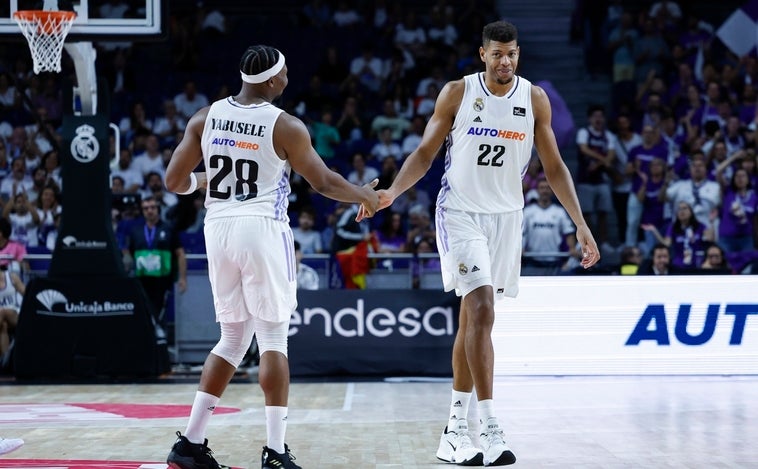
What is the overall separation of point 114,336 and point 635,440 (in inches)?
269

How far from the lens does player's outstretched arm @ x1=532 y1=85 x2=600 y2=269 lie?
22.9 feet

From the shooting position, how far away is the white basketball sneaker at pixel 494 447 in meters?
6.22

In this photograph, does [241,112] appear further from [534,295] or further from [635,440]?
[534,295]

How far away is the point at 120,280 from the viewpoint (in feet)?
40.7

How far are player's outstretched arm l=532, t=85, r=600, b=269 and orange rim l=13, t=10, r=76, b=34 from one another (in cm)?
595

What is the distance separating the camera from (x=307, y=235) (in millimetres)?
14781

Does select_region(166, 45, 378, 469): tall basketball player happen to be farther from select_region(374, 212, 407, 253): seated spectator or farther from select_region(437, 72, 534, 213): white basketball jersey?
select_region(374, 212, 407, 253): seated spectator

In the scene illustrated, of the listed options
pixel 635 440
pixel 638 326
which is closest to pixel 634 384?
pixel 638 326

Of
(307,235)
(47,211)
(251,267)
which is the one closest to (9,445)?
(251,267)

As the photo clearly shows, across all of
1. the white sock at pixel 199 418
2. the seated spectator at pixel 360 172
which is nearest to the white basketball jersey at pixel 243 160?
the white sock at pixel 199 418

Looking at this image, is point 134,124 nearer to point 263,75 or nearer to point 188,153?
point 188,153

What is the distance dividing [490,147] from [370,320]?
600cm

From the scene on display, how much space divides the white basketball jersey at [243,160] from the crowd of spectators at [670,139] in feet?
27.1

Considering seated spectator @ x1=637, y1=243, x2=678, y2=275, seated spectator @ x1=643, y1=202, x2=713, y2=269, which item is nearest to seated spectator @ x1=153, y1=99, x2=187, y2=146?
seated spectator @ x1=643, y1=202, x2=713, y2=269
